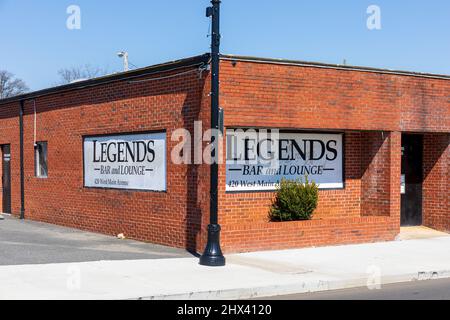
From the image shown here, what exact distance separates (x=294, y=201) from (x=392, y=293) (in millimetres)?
Result: 4954

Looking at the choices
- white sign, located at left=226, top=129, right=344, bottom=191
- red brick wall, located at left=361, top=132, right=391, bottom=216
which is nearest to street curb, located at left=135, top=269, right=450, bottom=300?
red brick wall, located at left=361, top=132, right=391, bottom=216

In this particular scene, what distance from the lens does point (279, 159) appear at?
50.3 feet

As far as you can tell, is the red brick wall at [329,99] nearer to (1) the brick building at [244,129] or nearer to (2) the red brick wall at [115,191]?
(1) the brick building at [244,129]

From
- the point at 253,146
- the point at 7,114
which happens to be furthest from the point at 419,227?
the point at 7,114

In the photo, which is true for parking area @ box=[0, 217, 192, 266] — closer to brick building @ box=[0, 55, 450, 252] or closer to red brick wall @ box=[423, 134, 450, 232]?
brick building @ box=[0, 55, 450, 252]

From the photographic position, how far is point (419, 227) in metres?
17.7

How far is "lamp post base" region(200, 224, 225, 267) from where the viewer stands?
11938 millimetres

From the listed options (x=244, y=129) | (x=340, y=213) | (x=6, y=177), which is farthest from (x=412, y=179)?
(x=6, y=177)

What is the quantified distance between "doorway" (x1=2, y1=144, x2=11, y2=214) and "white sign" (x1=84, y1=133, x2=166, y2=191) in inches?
Answer: 240

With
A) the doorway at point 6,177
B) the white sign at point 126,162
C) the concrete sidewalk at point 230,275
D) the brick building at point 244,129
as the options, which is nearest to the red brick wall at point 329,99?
the brick building at point 244,129

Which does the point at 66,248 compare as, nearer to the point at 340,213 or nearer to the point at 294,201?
the point at 294,201
